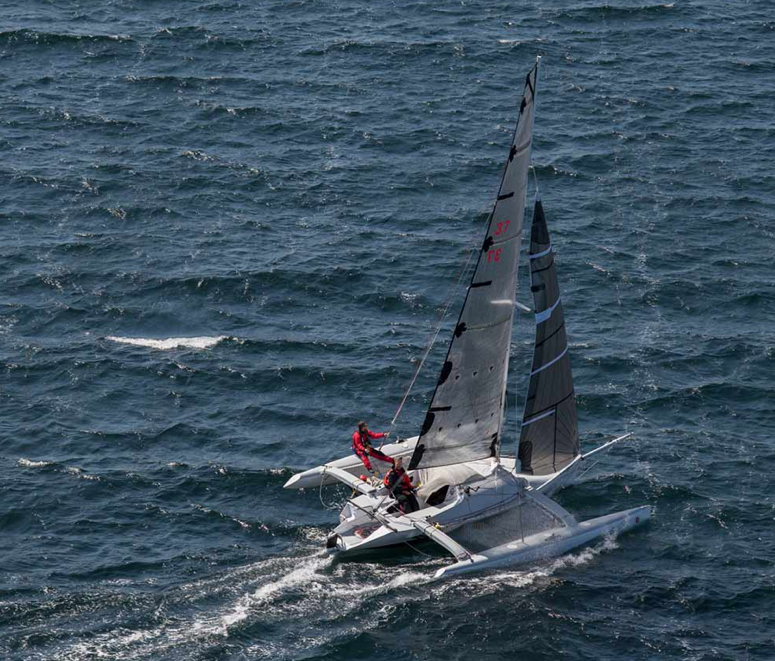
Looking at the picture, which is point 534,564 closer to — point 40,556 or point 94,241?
point 40,556

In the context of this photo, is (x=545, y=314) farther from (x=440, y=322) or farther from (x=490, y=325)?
(x=440, y=322)

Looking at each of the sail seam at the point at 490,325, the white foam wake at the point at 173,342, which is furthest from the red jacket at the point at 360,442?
the white foam wake at the point at 173,342

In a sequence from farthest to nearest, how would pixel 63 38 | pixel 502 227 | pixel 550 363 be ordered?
1. pixel 63 38
2. pixel 550 363
3. pixel 502 227

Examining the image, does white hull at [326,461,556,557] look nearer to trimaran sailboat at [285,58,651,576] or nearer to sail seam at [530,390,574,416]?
trimaran sailboat at [285,58,651,576]

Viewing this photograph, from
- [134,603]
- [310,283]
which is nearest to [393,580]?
[134,603]

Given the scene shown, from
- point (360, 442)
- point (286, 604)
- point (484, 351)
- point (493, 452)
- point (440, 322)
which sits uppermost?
point (484, 351)

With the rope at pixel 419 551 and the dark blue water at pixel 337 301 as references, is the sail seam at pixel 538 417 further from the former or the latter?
the rope at pixel 419 551

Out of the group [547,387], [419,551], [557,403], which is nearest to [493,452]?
[557,403]
